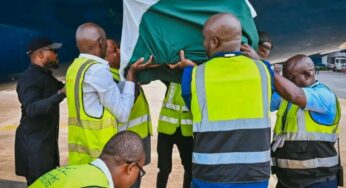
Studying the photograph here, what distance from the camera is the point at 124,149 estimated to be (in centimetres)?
183

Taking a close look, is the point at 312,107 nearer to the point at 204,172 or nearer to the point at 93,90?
the point at 204,172

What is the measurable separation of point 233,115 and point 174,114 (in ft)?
5.00

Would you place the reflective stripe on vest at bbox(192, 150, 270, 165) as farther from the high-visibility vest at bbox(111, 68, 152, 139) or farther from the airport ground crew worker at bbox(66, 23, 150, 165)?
the high-visibility vest at bbox(111, 68, 152, 139)

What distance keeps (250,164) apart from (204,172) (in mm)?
231

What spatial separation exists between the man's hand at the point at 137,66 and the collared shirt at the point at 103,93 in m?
0.03

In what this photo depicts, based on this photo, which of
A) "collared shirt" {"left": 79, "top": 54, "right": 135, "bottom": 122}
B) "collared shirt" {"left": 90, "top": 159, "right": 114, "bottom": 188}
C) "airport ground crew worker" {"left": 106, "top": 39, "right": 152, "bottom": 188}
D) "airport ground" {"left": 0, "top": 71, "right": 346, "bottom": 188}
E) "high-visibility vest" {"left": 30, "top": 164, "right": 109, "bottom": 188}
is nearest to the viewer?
"high-visibility vest" {"left": 30, "top": 164, "right": 109, "bottom": 188}

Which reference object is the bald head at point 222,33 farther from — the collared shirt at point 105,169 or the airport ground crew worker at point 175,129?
the airport ground crew worker at point 175,129

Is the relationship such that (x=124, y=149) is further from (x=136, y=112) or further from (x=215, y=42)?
(x=136, y=112)

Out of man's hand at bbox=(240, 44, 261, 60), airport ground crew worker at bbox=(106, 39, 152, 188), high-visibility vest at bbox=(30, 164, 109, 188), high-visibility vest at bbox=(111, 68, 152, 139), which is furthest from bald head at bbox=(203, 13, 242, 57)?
high-visibility vest at bbox=(111, 68, 152, 139)

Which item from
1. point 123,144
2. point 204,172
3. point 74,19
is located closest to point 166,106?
point 74,19

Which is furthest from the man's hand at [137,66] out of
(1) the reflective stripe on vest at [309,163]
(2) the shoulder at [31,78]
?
(1) the reflective stripe on vest at [309,163]

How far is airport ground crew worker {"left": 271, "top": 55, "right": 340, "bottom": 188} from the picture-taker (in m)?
2.98

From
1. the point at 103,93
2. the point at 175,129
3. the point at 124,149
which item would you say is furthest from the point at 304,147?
the point at 124,149

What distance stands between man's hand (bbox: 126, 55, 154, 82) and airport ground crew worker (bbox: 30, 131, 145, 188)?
815 mm
